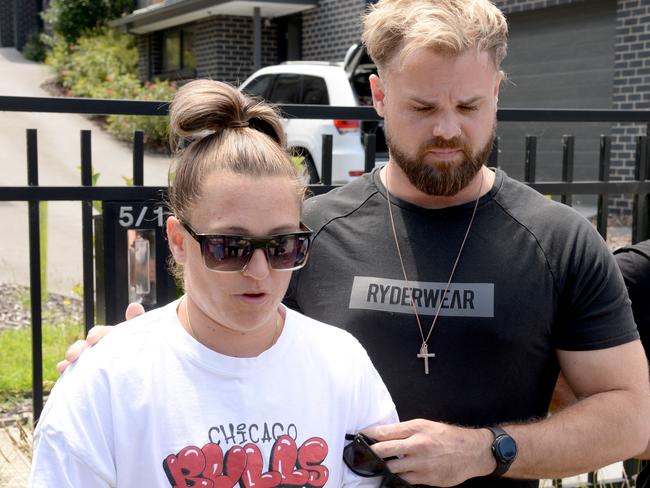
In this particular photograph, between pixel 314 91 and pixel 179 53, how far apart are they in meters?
11.2

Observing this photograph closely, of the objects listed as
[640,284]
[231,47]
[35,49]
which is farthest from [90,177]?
[35,49]

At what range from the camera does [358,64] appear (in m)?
10.8

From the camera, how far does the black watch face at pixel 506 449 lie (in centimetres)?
196

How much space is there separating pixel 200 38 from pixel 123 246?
17.1 m

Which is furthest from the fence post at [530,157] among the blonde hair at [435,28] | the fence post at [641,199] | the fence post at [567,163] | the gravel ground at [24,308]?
the gravel ground at [24,308]

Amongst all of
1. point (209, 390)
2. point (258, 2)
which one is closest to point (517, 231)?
point (209, 390)

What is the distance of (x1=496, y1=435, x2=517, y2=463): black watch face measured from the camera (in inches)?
77.2

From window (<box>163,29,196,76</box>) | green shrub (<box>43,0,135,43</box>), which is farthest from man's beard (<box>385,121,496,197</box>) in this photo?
green shrub (<box>43,0,135,43</box>)

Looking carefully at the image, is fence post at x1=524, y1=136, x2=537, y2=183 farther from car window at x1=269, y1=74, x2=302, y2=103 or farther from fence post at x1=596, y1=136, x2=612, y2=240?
car window at x1=269, y1=74, x2=302, y2=103

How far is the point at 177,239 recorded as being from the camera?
1749 mm

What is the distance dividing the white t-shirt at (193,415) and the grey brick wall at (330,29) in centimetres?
1437

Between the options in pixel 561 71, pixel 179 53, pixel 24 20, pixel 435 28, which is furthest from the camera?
pixel 24 20

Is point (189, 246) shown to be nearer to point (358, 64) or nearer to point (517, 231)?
point (517, 231)

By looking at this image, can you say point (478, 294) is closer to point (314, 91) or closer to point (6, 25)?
point (314, 91)
